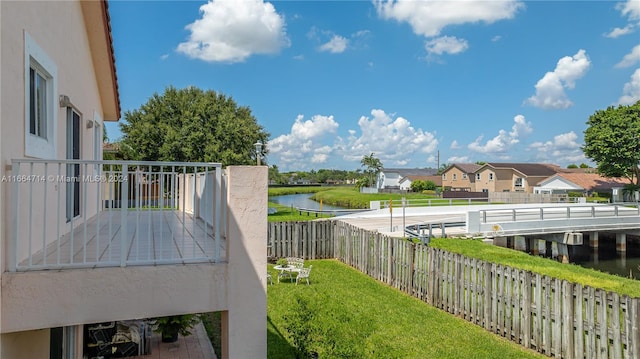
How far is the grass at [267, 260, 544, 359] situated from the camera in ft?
18.8

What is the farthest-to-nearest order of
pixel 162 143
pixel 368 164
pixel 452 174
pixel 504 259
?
pixel 368 164 → pixel 452 174 → pixel 162 143 → pixel 504 259

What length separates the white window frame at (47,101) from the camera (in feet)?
14.5

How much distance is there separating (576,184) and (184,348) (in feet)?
212

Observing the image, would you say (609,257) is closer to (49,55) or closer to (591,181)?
(49,55)

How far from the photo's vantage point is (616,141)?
47.0 meters

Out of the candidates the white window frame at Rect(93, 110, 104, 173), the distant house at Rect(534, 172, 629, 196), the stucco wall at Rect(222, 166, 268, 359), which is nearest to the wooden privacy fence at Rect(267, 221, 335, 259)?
the white window frame at Rect(93, 110, 104, 173)

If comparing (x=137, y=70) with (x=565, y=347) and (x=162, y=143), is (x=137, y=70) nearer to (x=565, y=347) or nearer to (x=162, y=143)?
(x=162, y=143)

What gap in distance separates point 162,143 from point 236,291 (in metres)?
25.6

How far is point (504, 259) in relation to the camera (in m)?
14.8

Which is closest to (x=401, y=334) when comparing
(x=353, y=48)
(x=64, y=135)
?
(x=64, y=135)

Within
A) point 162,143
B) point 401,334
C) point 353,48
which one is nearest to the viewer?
point 401,334

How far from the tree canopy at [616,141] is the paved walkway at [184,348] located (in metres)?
55.0

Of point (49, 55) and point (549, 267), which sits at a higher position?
point (49, 55)

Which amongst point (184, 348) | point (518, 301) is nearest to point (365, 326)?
point (184, 348)
